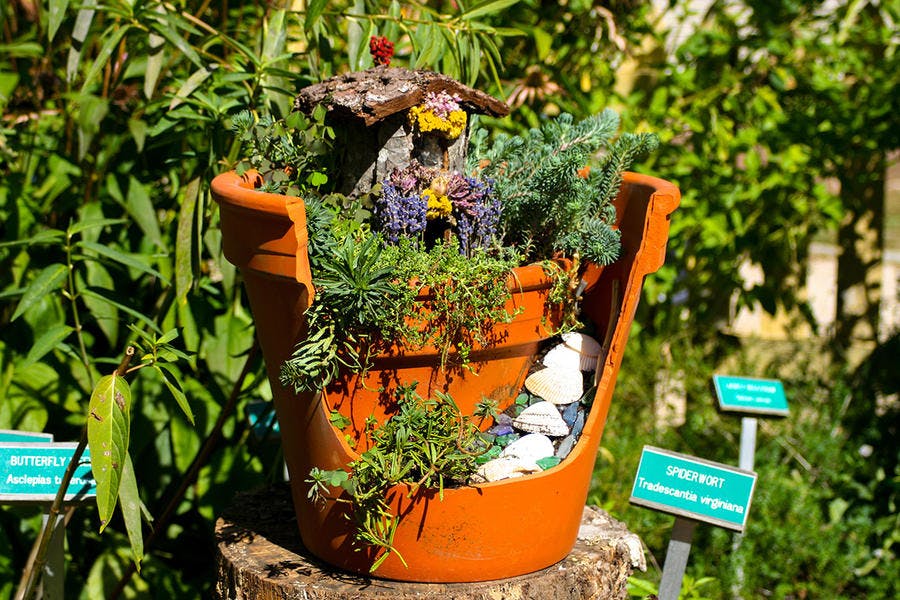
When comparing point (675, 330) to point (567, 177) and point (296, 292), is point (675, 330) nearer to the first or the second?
point (567, 177)

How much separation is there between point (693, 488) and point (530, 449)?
427mm

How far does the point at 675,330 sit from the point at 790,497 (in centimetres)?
77

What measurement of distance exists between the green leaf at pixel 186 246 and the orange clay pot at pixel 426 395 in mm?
317

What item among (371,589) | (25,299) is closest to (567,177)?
(371,589)

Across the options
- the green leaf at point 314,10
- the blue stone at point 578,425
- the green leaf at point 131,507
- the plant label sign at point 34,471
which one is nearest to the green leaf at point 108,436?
the green leaf at point 131,507

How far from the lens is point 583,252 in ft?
5.47

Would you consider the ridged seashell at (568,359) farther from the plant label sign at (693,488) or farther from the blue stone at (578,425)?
the plant label sign at (693,488)

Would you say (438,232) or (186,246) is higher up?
(438,232)

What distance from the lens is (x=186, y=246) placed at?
6.24ft

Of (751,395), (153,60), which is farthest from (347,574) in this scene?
(751,395)

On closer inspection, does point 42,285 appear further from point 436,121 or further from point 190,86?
point 436,121

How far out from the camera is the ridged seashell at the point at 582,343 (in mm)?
1686

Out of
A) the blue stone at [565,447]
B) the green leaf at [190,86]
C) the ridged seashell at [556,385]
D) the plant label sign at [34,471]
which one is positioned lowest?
the plant label sign at [34,471]

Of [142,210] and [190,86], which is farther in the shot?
[142,210]
